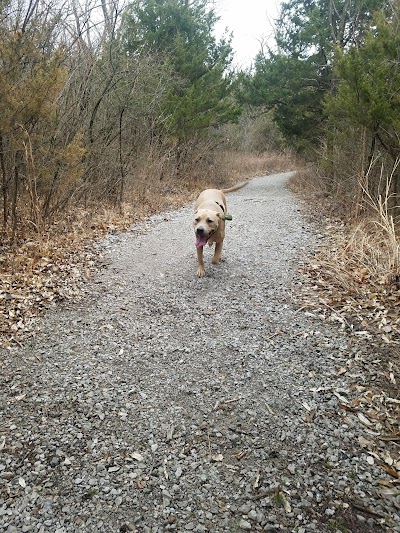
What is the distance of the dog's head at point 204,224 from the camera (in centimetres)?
480

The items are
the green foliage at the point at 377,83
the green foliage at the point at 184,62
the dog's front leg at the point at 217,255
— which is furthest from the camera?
the green foliage at the point at 184,62

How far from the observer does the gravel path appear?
2.00 m

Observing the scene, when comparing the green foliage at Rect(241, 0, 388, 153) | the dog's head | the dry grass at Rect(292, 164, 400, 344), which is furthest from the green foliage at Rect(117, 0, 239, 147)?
the dry grass at Rect(292, 164, 400, 344)

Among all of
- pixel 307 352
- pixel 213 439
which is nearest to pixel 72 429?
pixel 213 439

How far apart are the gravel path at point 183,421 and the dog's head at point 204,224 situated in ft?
2.27

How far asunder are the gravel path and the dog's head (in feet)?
2.27

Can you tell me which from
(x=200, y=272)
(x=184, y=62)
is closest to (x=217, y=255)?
(x=200, y=272)

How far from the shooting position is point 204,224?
4.83 m

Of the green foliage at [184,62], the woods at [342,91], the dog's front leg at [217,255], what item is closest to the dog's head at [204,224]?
the dog's front leg at [217,255]

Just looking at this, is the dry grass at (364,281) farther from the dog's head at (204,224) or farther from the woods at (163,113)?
the dog's head at (204,224)

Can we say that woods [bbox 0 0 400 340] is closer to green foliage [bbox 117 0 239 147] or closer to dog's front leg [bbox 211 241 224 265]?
green foliage [bbox 117 0 239 147]

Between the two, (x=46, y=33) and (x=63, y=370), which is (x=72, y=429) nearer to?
(x=63, y=370)

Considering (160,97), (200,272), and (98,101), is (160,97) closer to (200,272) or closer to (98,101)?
(98,101)

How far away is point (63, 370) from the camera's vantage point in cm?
323
